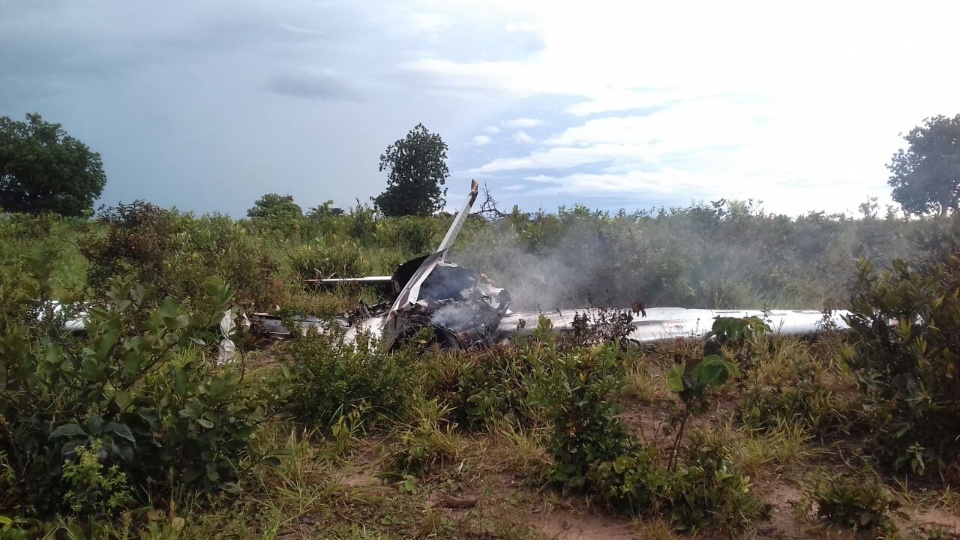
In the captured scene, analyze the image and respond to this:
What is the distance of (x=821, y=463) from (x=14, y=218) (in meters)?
12.7

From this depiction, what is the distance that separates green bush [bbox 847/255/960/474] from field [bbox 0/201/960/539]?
0.04 feet

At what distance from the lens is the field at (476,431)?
8.22ft

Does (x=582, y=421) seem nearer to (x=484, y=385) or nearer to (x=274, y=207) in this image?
(x=484, y=385)

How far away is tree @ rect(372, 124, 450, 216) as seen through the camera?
1398 centimetres

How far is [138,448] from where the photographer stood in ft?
8.42

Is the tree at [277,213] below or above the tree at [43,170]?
below

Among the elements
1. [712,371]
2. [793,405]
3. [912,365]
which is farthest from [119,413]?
[912,365]

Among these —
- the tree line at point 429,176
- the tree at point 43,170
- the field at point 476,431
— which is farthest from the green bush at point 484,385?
the tree at point 43,170

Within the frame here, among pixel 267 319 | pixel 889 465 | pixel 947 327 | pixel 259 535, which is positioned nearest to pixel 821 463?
pixel 889 465

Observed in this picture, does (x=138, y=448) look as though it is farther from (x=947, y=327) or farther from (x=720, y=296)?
(x=720, y=296)

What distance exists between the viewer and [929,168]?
39.7 ft

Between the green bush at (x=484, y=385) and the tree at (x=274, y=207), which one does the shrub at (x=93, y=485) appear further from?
the tree at (x=274, y=207)

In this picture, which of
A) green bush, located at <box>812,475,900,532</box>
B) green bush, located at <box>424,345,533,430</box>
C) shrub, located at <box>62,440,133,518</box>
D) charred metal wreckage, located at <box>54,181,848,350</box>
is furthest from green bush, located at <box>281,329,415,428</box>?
green bush, located at <box>812,475,900,532</box>

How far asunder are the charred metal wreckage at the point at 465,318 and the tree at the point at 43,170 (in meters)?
25.3
